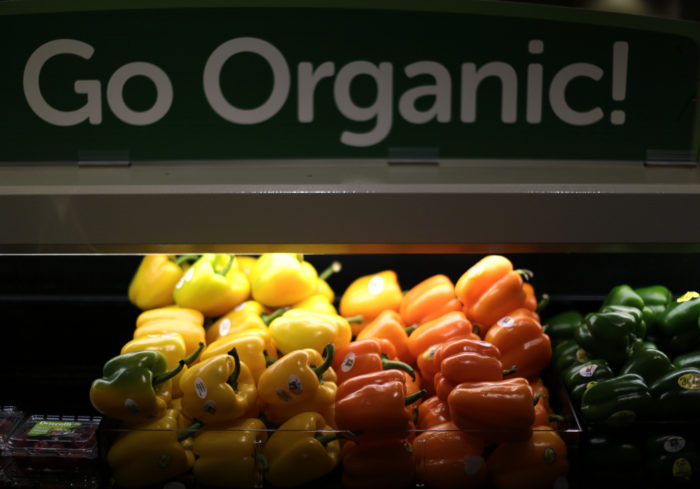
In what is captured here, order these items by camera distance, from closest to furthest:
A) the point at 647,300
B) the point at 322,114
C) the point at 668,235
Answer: the point at 668,235, the point at 322,114, the point at 647,300

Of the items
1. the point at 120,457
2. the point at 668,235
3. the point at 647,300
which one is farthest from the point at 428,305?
the point at 120,457

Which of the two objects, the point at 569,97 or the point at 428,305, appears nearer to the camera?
the point at 569,97

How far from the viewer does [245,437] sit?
1.66 m

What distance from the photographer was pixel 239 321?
2.15 meters

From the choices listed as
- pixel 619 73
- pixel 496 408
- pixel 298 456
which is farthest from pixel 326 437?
pixel 619 73

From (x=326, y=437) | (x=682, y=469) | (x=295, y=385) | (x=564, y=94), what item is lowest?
(x=682, y=469)

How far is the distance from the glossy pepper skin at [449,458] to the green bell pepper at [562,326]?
27.5 inches

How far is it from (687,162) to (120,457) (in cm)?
165

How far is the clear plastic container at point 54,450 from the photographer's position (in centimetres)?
163

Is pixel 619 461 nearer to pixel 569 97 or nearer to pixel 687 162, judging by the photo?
pixel 687 162

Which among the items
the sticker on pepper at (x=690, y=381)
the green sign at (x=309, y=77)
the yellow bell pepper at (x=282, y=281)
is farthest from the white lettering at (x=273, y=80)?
the sticker on pepper at (x=690, y=381)

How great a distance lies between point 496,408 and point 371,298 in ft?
2.29

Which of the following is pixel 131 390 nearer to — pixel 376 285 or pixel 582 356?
pixel 376 285

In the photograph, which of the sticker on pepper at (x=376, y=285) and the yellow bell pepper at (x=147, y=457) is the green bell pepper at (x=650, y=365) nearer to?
the sticker on pepper at (x=376, y=285)
